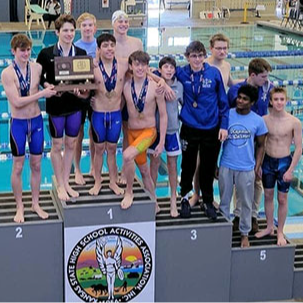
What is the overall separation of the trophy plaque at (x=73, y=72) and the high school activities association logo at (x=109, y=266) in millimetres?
974

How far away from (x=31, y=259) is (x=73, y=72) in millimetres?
1274

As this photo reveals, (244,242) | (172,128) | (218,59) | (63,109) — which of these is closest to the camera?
(63,109)

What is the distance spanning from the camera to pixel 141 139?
4434 mm

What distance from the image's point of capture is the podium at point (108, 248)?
4316mm

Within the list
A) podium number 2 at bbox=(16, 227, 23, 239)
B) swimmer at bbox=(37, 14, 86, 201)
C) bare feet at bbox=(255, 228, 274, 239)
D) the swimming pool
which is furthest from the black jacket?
the swimming pool

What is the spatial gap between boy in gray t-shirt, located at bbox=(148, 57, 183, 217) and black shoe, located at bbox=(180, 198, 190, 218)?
0.15 feet

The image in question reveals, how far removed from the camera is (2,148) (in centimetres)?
830

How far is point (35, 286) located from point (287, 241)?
1851 mm

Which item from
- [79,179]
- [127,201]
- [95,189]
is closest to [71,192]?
[95,189]

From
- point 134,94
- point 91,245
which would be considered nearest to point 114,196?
point 91,245

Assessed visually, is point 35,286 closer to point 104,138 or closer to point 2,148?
point 104,138

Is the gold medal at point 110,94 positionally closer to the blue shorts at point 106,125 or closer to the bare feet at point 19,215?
the blue shorts at point 106,125

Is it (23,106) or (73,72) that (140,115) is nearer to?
(73,72)

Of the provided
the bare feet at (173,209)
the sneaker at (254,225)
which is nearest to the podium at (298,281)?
the sneaker at (254,225)
